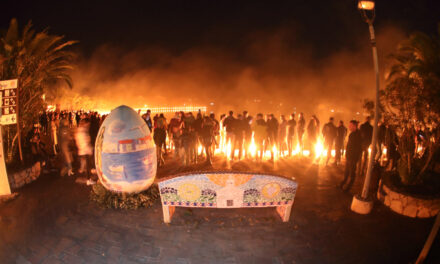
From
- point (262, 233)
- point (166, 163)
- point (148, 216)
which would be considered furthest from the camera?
point (166, 163)

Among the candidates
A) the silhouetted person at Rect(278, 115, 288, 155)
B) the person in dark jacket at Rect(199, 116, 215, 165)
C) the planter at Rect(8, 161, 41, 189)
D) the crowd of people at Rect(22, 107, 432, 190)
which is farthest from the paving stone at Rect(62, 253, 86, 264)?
the silhouetted person at Rect(278, 115, 288, 155)

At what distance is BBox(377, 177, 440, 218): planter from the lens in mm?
5578

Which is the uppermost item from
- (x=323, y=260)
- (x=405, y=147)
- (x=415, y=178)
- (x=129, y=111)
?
(x=129, y=111)

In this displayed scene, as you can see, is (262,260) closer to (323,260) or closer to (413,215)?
(323,260)

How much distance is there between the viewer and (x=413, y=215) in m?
5.65

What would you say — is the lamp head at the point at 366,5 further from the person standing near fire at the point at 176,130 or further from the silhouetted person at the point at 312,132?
the person standing near fire at the point at 176,130

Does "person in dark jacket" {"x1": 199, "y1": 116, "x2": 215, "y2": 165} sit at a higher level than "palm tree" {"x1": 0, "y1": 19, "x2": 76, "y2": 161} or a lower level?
lower

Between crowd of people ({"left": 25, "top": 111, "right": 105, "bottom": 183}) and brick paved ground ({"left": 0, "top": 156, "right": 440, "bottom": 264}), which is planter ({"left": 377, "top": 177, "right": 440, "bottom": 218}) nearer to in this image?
brick paved ground ({"left": 0, "top": 156, "right": 440, "bottom": 264})

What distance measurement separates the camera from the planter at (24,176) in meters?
6.99

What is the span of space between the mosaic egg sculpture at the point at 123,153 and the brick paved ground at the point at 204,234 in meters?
0.74

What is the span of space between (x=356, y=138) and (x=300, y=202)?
94.1 inches

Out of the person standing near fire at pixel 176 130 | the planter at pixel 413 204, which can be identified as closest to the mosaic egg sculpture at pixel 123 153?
the person standing near fire at pixel 176 130

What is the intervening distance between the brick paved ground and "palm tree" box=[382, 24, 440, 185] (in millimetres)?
1747

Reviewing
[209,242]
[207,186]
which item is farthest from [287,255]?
[207,186]
